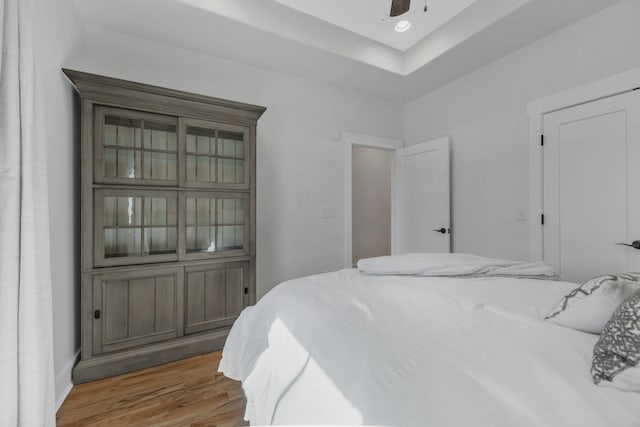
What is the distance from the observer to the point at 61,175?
1.81m

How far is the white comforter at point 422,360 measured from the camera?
22.4 inches

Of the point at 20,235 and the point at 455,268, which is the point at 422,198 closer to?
the point at 455,268

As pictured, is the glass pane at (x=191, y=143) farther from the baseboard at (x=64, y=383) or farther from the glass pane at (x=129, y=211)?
the baseboard at (x=64, y=383)

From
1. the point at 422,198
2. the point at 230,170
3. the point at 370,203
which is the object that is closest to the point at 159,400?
the point at 230,170

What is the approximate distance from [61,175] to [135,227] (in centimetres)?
53

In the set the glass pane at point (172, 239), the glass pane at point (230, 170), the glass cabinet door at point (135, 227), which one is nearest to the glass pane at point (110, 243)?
the glass cabinet door at point (135, 227)

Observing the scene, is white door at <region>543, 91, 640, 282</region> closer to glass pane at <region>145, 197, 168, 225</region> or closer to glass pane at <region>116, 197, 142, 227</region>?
glass pane at <region>145, 197, 168, 225</region>

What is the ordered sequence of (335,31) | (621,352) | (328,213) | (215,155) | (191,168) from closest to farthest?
(621,352)
(191,168)
(215,155)
(335,31)
(328,213)

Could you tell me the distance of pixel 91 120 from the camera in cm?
195

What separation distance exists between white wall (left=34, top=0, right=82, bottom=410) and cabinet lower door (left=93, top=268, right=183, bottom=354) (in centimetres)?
16

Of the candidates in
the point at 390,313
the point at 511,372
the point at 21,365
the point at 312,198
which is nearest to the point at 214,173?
the point at 312,198

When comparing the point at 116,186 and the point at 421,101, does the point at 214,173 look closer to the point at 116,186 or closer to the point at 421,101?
the point at 116,186

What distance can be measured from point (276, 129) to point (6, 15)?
2.17 metres

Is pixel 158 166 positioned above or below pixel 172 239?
above
